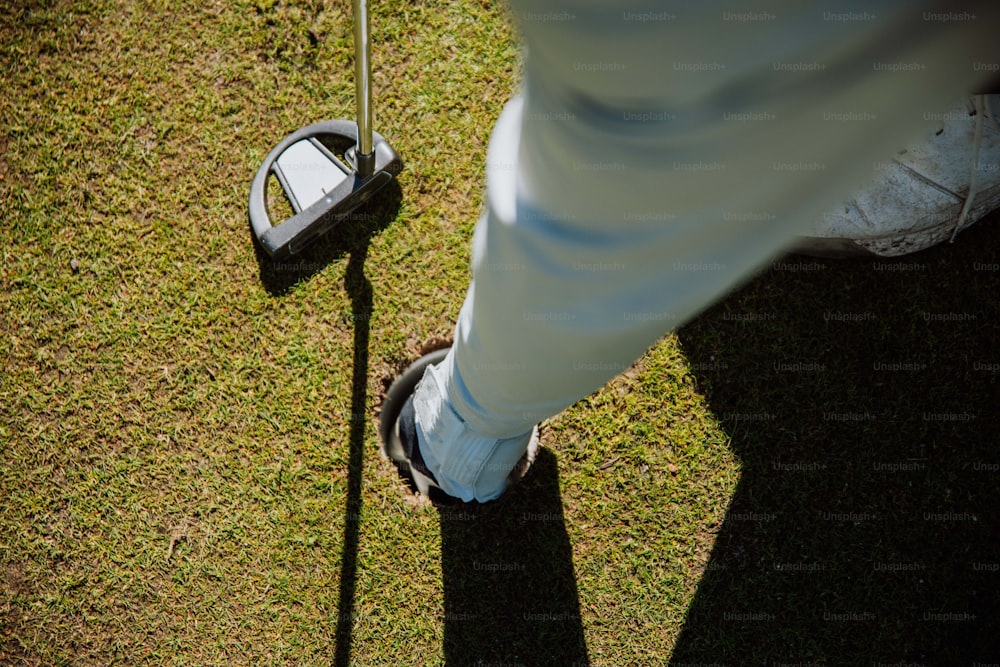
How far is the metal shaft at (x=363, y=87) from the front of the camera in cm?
214

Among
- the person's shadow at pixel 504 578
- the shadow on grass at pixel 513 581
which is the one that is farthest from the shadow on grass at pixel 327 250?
the shadow on grass at pixel 513 581

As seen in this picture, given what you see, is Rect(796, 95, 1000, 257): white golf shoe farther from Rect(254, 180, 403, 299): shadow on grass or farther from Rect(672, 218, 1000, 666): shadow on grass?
Rect(254, 180, 403, 299): shadow on grass

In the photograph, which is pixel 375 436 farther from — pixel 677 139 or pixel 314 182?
pixel 677 139

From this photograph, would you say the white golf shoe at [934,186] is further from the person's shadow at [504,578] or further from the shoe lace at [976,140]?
the person's shadow at [504,578]

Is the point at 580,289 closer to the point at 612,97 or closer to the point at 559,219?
Result: the point at 559,219

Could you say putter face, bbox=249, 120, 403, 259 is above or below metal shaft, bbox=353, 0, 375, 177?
below

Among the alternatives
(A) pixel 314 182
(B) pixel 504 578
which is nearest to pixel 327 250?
(A) pixel 314 182

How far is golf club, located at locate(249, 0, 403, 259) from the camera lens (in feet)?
8.98

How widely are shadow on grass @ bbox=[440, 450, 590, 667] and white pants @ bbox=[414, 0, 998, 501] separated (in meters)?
1.80

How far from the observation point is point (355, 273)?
112 inches

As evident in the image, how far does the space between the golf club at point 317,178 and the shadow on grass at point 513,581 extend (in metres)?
1.22

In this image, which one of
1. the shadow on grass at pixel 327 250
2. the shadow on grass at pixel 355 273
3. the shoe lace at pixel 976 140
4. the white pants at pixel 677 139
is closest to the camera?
the white pants at pixel 677 139

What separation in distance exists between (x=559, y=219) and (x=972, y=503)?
2670 millimetres

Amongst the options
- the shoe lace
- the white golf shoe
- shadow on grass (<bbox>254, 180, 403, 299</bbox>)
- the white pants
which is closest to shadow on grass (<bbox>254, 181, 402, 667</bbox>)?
shadow on grass (<bbox>254, 180, 403, 299</bbox>)
